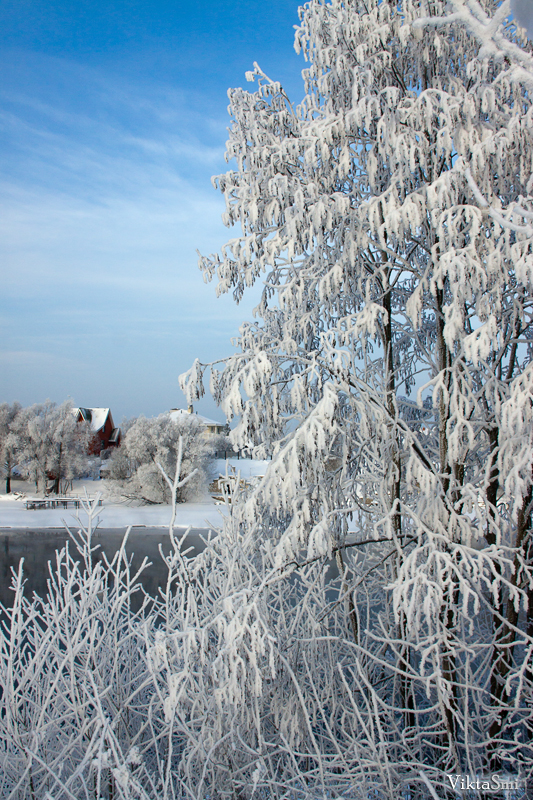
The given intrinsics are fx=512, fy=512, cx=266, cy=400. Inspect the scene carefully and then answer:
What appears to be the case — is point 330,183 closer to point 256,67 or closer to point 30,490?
point 256,67

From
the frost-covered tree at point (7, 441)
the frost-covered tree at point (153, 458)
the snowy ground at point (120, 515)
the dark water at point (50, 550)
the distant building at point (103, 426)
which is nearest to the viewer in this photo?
the dark water at point (50, 550)

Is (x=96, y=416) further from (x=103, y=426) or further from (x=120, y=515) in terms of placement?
(x=120, y=515)

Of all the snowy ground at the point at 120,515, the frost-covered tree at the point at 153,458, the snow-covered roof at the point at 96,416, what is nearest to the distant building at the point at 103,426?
the snow-covered roof at the point at 96,416

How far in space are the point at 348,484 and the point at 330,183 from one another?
2523 mm

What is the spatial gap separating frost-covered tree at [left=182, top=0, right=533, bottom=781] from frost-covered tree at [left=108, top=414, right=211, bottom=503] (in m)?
18.4

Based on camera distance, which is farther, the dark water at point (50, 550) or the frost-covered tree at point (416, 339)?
the dark water at point (50, 550)

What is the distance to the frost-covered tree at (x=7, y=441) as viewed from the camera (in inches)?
1014

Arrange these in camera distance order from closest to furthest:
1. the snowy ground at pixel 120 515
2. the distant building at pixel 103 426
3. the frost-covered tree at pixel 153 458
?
the snowy ground at pixel 120 515 < the frost-covered tree at pixel 153 458 < the distant building at pixel 103 426

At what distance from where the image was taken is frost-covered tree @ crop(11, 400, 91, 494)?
25.8 m

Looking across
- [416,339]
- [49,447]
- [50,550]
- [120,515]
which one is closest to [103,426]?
[49,447]

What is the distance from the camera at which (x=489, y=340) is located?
111 inches

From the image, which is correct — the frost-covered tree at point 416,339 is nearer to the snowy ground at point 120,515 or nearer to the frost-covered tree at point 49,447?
the snowy ground at point 120,515

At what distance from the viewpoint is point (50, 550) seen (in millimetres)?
15219

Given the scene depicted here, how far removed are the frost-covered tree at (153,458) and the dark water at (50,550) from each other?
171 inches
